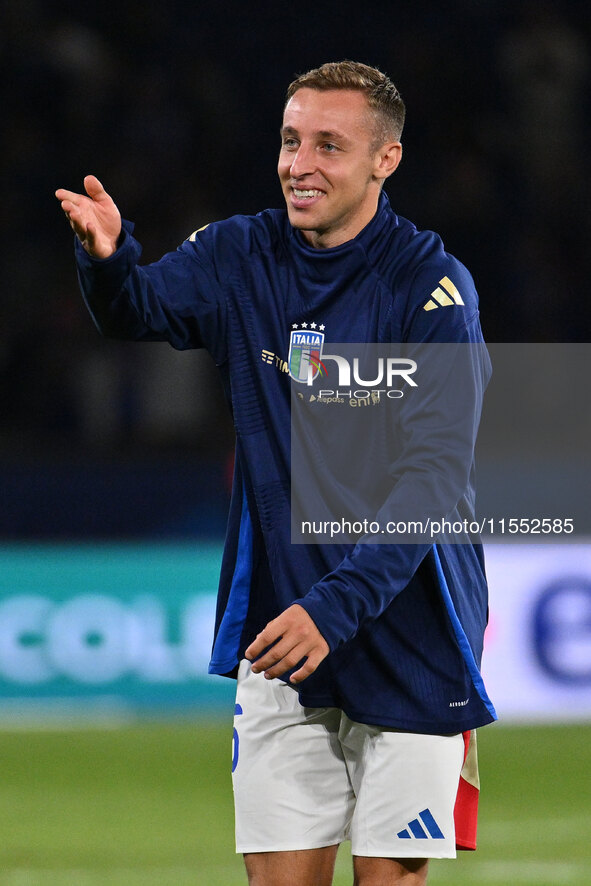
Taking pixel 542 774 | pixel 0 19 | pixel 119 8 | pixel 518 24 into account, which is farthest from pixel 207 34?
pixel 542 774

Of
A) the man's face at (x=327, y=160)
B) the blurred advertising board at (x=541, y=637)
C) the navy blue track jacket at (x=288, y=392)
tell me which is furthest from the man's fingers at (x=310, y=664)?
the blurred advertising board at (x=541, y=637)

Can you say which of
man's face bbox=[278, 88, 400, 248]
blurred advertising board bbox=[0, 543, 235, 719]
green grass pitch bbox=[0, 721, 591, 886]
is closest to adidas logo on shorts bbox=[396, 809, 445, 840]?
man's face bbox=[278, 88, 400, 248]

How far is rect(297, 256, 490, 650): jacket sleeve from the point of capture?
7.61 feet

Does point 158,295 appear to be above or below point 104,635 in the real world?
above

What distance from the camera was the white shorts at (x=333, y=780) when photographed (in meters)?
2.59

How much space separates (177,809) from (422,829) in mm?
2474

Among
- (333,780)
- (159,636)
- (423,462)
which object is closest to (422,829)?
(333,780)

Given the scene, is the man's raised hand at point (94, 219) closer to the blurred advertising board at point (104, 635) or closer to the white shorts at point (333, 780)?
the white shorts at point (333, 780)

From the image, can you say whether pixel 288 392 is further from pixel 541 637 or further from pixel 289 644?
pixel 541 637

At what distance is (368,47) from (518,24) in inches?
32.7

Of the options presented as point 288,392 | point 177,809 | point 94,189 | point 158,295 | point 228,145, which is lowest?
point 177,809

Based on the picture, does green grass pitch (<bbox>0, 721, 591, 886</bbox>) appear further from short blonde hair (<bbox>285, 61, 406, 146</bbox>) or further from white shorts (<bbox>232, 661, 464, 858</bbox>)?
short blonde hair (<bbox>285, 61, 406, 146</bbox>)

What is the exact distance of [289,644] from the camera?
7.36ft

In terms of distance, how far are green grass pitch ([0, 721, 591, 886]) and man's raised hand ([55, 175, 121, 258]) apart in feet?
7.58
